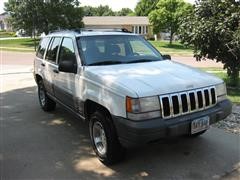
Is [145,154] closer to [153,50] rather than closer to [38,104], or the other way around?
[153,50]

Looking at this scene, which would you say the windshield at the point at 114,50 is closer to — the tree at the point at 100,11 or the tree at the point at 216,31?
the tree at the point at 216,31

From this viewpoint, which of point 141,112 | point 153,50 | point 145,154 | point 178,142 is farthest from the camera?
point 153,50

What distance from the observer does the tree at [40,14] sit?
38969mm

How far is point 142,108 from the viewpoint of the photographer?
160 inches

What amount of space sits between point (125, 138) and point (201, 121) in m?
1.07

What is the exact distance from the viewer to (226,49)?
8.94m

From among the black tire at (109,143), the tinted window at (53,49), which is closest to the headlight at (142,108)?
the black tire at (109,143)

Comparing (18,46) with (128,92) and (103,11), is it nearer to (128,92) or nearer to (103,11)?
(128,92)

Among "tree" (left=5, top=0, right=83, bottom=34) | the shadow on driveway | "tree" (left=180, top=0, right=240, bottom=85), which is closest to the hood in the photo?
the shadow on driveway

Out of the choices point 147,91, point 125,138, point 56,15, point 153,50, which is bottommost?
point 125,138

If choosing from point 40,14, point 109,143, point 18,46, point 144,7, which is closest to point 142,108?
point 109,143

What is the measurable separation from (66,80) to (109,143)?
1747 millimetres

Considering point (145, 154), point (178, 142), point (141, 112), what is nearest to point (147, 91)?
point (141, 112)

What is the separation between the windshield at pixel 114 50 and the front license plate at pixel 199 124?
5.14 feet
